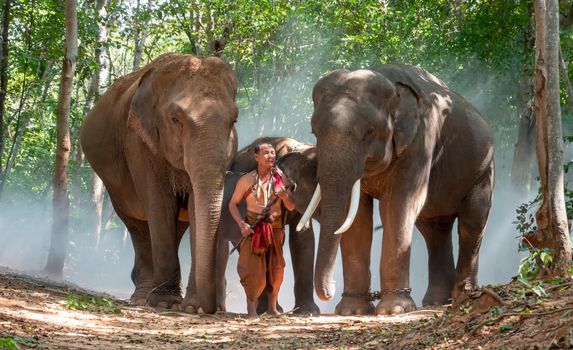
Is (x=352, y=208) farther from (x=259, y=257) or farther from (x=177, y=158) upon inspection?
(x=177, y=158)

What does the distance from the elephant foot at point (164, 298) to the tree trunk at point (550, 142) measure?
3908 mm

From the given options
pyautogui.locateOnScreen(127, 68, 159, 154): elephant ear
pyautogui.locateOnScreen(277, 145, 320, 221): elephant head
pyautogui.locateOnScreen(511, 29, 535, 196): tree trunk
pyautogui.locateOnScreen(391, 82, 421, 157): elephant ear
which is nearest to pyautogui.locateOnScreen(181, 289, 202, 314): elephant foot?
pyautogui.locateOnScreen(277, 145, 320, 221): elephant head

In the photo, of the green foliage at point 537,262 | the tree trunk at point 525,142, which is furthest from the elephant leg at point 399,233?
the tree trunk at point 525,142

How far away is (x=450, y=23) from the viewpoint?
20578 millimetres

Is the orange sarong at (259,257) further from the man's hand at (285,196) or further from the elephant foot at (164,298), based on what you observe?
the elephant foot at (164,298)

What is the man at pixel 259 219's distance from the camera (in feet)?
34.2

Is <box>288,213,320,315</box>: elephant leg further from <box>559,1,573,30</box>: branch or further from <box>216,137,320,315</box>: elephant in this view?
<box>559,1,573,30</box>: branch

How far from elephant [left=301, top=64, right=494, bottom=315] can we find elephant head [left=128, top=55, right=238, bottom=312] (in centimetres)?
92

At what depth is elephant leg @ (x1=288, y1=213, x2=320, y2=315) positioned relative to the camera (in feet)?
40.6

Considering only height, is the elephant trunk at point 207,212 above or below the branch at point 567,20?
below

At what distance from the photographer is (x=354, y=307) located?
37.4 ft

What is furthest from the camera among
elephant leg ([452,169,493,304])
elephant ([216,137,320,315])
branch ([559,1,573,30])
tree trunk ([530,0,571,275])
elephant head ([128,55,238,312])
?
branch ([559,1,573,30])

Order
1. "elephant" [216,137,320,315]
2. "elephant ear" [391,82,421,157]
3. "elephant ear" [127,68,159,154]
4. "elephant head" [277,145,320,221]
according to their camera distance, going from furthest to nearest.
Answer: "elephant" [216,137,320,315], "elephant head" [277,145,320,221], "elephant ear" [127,68,159,154], "elephant ear" [391,82,421,157]

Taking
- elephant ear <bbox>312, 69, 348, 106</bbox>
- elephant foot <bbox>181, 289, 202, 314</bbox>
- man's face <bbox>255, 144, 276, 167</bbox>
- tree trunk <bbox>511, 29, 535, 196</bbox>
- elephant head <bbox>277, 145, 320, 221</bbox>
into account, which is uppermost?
tree trunk <bbox>511, 29, 535, 196</bbox>
